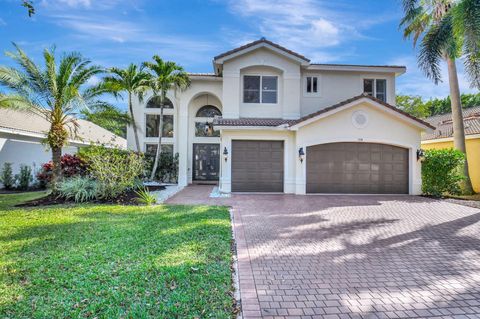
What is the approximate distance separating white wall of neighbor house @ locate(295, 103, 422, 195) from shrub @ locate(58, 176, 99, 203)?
382 inches

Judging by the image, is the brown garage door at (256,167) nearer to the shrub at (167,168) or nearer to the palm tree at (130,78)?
the shrub at (167,168)

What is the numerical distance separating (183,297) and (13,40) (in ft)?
43.2

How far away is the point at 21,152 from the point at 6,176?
5.72 ft

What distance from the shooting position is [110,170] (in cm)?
1165

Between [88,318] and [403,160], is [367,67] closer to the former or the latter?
[403,160]

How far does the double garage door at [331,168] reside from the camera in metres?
14.6

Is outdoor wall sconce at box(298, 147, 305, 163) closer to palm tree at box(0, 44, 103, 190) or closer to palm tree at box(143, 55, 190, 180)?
palm tree at box(143, 55, 190, 180)

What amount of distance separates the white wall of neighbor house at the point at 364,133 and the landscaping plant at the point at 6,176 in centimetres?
1610

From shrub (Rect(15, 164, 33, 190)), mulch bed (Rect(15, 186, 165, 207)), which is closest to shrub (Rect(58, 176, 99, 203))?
mulch bed (Rect(15, 186, 165, 207))

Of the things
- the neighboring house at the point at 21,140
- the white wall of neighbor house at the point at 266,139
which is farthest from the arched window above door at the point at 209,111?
the neighboring house at the point at 21,140

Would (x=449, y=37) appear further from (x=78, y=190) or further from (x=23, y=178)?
(x=23, y=178)

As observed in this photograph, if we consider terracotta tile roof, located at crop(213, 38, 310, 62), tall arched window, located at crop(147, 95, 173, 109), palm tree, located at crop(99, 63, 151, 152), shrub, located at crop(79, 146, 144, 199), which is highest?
terracotta tile roof, located at crop(213, 38, 310, 62)

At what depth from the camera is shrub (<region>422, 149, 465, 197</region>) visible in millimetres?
13938

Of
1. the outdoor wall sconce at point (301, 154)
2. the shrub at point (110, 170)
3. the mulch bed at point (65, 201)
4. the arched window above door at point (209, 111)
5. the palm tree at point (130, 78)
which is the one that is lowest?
the mulch bed at point (65, 201)
